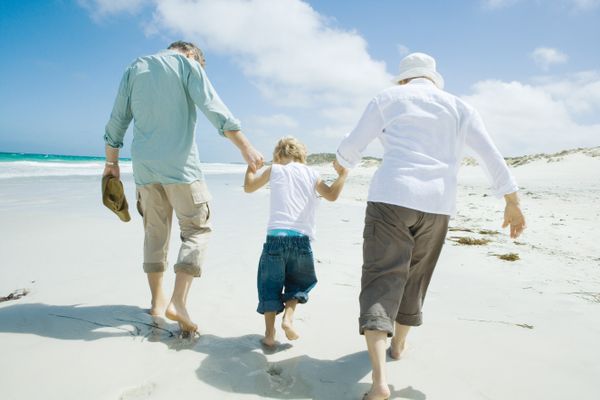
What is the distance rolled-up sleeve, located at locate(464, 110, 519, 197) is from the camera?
216 centimetres

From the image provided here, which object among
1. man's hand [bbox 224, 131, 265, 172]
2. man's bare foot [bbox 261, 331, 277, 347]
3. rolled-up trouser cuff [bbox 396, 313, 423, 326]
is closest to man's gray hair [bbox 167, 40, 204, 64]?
man's hand [bbox 224, 131, 265, 172]

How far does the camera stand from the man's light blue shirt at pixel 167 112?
270 centimetres

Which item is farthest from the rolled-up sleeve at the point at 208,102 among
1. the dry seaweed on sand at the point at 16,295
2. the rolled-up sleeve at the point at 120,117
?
the dry seaweed on sand at the point at 16,295

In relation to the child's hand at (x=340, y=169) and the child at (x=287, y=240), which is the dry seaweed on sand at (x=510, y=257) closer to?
the child at (x=287, y=240)

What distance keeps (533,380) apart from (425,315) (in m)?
1.00

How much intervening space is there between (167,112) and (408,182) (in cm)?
171

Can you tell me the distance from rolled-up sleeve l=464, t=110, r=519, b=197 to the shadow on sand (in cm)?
122

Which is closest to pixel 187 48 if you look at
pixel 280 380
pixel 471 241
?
pixel 280 380

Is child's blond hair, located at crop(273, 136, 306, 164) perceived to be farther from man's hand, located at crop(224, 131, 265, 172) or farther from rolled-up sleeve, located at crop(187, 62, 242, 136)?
rolled-up sleeve, located at crop(187, 62, 242, 136)

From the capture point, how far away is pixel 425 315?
10.4 ft

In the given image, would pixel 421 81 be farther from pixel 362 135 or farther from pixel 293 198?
pixel 293 198

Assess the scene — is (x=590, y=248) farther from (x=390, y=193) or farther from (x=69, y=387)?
(x=69, y=387)

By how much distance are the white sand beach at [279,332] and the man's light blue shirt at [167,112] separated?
1.14 m

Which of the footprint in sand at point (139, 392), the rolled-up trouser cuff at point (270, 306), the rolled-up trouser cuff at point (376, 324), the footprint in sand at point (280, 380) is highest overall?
the rolled-up trouser cuff at point (376, 324)
